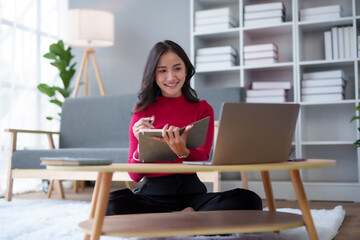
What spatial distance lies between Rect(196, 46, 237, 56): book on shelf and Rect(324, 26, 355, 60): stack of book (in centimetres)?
73

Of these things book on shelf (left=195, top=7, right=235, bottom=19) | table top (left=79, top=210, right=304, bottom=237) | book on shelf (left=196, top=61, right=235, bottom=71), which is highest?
book on shelf (left=195, top=7, right=235, bottom=19)

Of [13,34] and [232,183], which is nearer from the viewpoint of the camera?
[232,183]

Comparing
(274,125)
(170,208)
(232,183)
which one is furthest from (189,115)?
(232,183)

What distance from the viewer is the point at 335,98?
3.44 metres

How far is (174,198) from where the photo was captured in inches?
72.1

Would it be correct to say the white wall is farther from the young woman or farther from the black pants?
the black pants

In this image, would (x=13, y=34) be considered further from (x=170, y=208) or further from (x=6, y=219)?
(x=170, y=208)

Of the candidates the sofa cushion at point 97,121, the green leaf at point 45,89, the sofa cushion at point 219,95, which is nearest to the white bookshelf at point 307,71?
the sofa cushion at point 219,95

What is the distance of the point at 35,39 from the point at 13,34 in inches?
15.2

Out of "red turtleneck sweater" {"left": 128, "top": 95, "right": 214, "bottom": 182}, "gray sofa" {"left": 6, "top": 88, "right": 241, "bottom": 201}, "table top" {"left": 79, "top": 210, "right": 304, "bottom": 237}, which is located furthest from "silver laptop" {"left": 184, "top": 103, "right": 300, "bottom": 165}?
"gray sofa" {"left": 6, "top": 88, "right": 241, "bottom": 201}

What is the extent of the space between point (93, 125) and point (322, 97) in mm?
1828

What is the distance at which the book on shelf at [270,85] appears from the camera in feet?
11.8

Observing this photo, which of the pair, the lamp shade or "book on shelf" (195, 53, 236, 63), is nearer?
"book on shelf" (195, 53, 236, 63)

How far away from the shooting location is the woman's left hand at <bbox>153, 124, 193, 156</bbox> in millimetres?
1352
